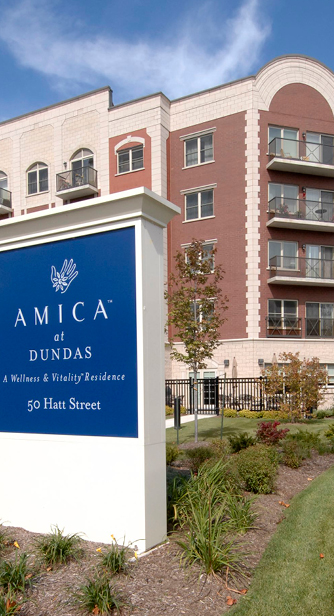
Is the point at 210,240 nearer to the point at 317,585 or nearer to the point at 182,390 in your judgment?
the point at 182,390

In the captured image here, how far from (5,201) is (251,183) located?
55.6 feet

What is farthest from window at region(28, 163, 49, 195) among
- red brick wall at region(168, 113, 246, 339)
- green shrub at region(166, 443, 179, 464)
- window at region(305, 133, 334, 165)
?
green shrub at region(166, 443, 179, 464)

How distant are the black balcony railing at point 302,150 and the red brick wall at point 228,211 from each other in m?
1.90

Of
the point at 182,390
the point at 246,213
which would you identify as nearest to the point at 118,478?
the point at 182,390

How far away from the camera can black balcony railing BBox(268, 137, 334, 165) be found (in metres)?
29.1

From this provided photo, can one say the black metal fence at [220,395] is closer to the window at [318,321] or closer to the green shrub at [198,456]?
the window at [318,321]

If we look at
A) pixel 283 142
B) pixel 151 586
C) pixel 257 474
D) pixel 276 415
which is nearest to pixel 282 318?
pixel 276 415

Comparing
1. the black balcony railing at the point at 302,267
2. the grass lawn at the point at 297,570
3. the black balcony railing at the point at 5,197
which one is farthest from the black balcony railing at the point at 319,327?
the grass lawn at the point at 297,570

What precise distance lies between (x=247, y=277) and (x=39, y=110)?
59.4 ft

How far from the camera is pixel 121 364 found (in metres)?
5.24

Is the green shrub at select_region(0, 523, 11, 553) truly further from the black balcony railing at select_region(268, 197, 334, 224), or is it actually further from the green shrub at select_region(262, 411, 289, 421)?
the black balcony railing at select_region(268, 197, 334, 224)

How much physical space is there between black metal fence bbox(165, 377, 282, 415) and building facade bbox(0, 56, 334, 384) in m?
1.80

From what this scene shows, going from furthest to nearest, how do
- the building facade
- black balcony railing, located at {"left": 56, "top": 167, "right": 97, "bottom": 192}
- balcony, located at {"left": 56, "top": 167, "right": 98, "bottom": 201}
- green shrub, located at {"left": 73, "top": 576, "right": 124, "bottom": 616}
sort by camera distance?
black balcony railing, located at {"left": 56, "top": 167, "right": 97, "bottom": 192} < balcony, located at {"left": 56, "top": 167, "right": 98, "bottom": 201} < the building facade < green shrub, located at {"left": 73, "top": 576, "right": 124, "bottom": 616}

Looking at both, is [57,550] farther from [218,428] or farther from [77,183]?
[77,183]
